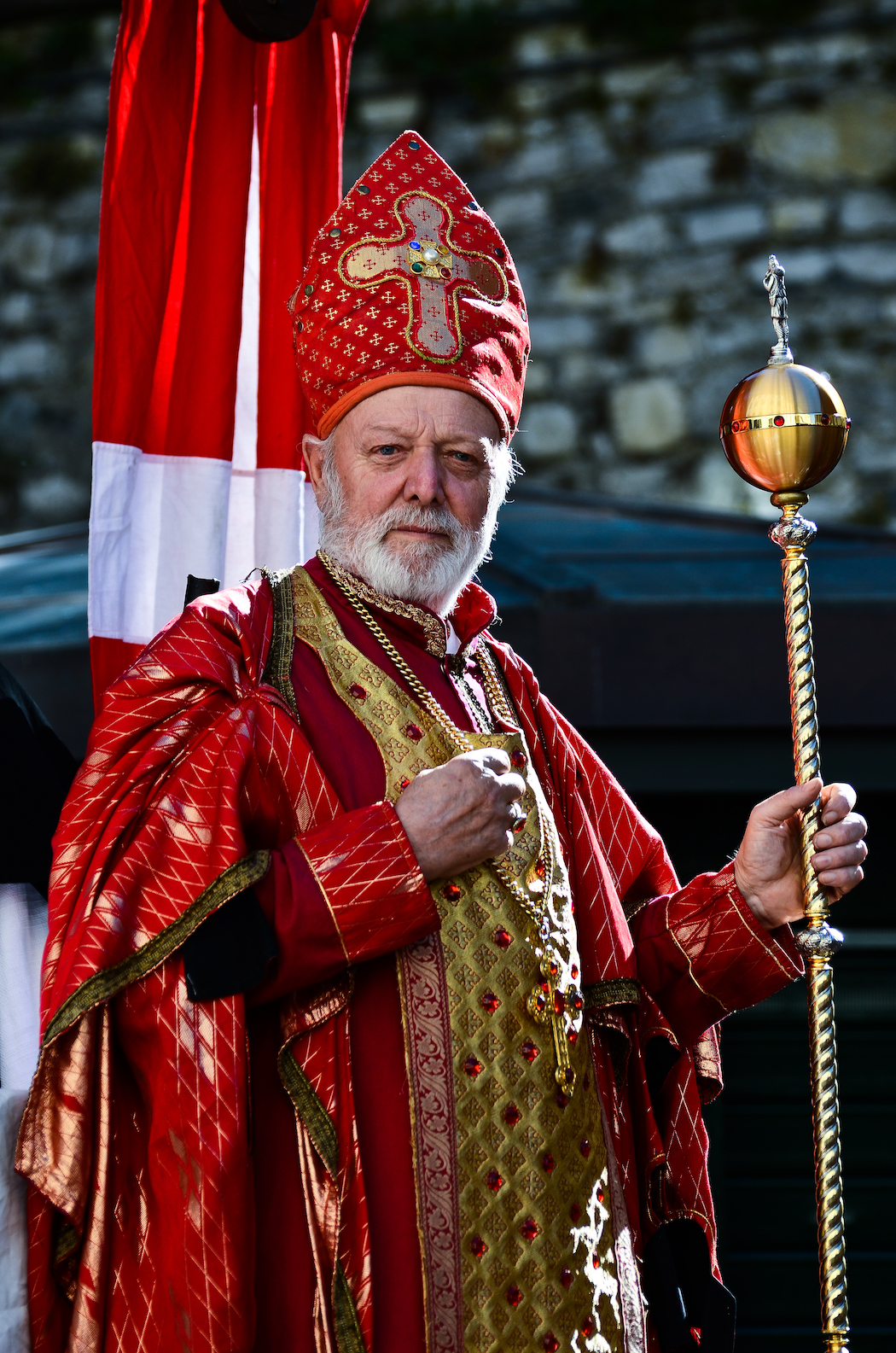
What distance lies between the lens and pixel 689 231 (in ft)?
21.7

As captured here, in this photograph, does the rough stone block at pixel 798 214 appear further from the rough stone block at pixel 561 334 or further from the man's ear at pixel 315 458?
the man's ear at pixel 315 458

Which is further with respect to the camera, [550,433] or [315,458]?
[550,433]

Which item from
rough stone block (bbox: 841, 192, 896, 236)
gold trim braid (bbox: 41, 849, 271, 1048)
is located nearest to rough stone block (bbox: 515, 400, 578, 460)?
rough stone block (bbox: 841, 192, 896, 236)

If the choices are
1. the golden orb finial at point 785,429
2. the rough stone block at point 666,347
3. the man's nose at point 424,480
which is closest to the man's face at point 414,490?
the man's nose at point 424,480

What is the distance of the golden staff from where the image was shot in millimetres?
2307

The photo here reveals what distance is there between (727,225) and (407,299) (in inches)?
175

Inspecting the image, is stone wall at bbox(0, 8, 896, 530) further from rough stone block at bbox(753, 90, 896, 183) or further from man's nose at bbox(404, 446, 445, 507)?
man's nose at bbox(404, 446, 445, 507)

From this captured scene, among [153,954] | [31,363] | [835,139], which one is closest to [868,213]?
[835,139]

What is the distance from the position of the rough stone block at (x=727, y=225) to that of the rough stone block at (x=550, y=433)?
891mm

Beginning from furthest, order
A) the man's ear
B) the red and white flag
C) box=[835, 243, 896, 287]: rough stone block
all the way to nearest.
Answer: box=[835, 243, 896, 287]: rough stone block < the red and white flag < the man's ear

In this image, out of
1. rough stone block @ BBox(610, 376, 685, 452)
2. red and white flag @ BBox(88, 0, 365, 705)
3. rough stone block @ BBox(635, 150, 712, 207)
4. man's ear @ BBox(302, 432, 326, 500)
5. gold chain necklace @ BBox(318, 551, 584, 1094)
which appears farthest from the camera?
rough stone block @ BBox(635, 150, 712, 207)

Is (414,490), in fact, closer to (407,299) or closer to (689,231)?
(407,299)

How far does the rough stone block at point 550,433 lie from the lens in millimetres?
6637

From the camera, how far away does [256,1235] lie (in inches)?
81.2
